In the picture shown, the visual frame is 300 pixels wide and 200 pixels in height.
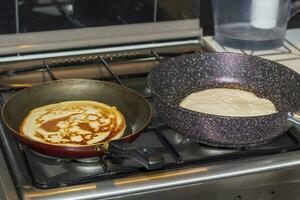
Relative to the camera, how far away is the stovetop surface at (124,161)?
96cm

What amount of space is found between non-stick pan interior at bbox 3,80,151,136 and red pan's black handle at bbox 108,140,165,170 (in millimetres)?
134

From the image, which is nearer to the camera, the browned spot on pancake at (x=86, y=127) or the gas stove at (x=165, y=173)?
the gas stove at (x=165, y=173)

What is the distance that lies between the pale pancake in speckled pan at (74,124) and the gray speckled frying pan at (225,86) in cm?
9

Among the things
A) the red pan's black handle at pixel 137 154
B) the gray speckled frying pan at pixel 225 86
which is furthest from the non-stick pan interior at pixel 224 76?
the red pan's black handle at pixel 137 154

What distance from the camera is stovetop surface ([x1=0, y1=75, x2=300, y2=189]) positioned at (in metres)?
0.96

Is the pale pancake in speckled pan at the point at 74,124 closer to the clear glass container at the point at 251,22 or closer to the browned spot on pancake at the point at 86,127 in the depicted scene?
the browned spot on pancake at the point at 86,127

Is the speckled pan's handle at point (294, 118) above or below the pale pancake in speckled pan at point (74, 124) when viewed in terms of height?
above

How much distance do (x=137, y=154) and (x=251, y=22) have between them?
2.07ft

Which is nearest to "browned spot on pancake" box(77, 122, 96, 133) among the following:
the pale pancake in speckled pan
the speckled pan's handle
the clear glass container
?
the pale pancake in speckled pan

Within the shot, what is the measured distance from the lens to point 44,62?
133 centimetres

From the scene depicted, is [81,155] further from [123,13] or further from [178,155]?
[123,13]

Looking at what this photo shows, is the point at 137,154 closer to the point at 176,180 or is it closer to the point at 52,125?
the point at 176,180

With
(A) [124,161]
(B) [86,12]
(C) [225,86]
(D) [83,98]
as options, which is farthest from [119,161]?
(B) [86,12]

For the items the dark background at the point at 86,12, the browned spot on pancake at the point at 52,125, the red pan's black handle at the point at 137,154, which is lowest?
the browned spot on pancake at the point at 52,125
